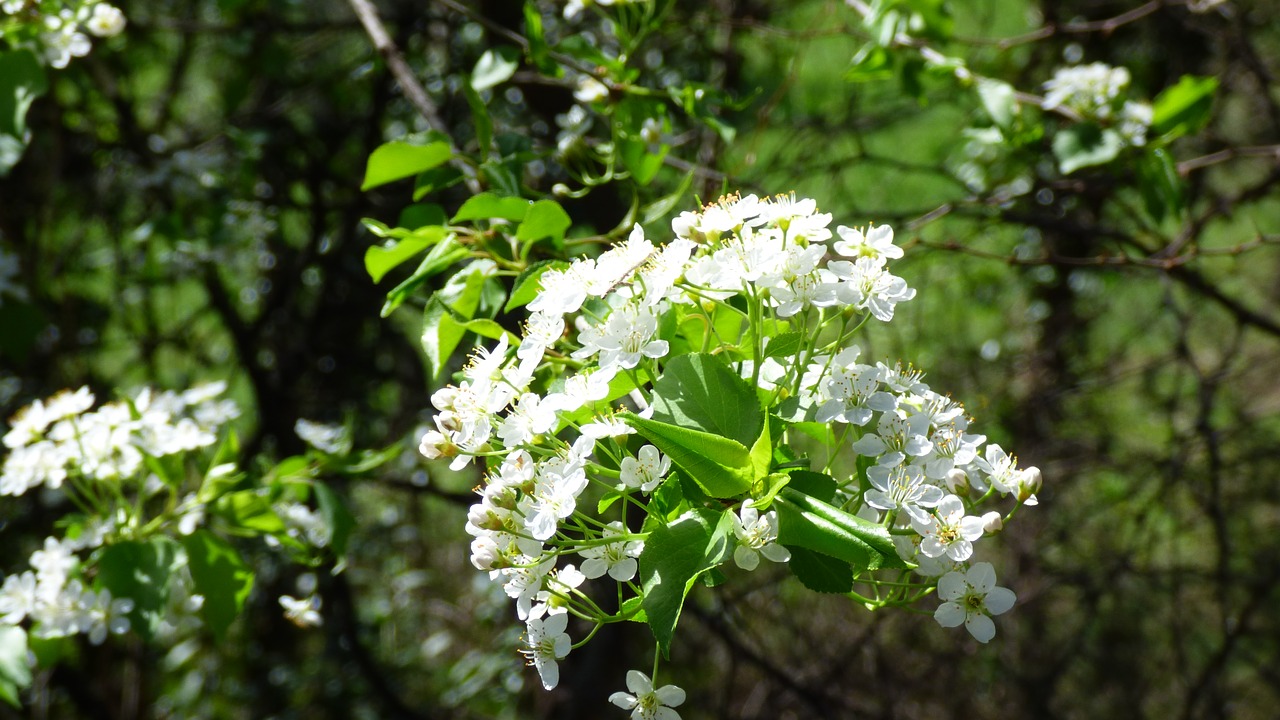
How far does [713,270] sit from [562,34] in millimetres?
2239

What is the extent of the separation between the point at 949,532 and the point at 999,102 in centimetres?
Result: 128

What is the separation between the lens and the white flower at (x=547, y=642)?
0.98 metres

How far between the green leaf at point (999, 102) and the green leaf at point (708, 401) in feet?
4.06

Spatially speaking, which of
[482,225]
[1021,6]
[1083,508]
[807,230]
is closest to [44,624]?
[482,225]

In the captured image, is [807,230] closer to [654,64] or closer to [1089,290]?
[654,64]

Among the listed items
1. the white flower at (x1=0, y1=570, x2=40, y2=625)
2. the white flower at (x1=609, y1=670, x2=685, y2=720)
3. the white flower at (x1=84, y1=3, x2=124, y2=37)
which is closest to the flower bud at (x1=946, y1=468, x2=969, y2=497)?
the white flower at (x1=609, y1=670, x2=685, y2=720)

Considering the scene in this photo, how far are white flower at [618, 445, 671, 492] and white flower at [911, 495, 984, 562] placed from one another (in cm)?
23

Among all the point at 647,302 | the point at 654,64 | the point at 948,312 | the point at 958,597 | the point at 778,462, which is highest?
the point at 647,302

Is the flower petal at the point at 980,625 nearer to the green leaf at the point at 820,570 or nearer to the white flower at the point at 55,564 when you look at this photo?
the green leaf at the point at 820,570

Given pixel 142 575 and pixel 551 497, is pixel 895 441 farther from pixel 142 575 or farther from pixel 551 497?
pixel 142 575

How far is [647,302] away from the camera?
0.98m

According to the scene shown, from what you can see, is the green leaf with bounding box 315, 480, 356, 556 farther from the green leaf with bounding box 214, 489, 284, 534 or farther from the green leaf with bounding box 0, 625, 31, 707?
the green leaf with bounding box 0, 625, 31, 707

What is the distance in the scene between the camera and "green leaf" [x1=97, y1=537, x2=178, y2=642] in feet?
4.93

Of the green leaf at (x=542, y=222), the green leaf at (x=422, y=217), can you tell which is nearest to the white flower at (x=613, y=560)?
the green leaf at (x=542, y=222)
